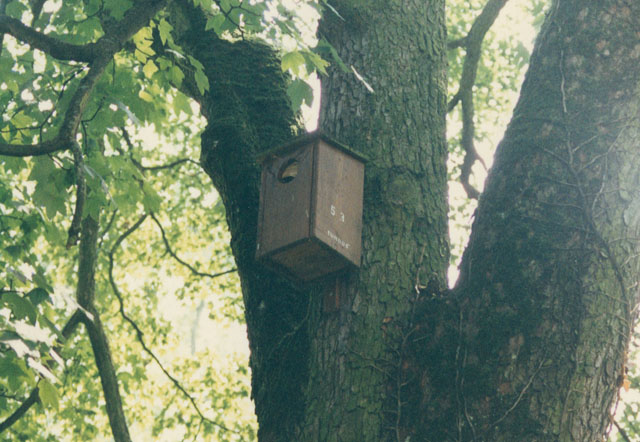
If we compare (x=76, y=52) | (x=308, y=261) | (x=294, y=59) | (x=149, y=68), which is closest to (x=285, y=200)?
(x=308, y=261)

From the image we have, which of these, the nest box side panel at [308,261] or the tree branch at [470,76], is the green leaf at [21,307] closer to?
the nest box side panel at [308,261]

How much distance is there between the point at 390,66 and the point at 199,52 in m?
1.19

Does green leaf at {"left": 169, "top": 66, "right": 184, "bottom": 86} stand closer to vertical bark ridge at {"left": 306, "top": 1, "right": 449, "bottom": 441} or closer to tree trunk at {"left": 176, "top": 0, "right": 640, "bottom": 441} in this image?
tree trunk at {"left": 176, "top": 0, "right": 640, "bottom": 441}

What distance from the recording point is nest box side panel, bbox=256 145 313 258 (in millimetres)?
3205

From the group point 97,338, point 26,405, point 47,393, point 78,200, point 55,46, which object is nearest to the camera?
point 78,200

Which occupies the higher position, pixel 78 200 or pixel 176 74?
pixel 176 74

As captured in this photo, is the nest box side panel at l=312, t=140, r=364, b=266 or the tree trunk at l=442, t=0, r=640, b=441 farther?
the nest box side panel at l=312, t=140, r=364, b=266

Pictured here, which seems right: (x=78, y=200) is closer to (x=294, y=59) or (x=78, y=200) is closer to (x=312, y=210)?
(x=312, y=210)

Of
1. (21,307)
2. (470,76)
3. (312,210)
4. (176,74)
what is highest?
(470,76)

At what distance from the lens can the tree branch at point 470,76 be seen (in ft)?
17.5

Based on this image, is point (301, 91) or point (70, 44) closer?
point (70, 44)

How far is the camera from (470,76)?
18.5 ft

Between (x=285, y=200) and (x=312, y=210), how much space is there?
0.19 meters

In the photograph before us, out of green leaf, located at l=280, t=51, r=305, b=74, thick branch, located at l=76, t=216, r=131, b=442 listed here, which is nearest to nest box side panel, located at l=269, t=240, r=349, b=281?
green leaf, located at l=280, t=51, r=305, b=74
